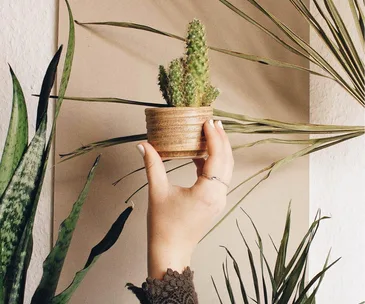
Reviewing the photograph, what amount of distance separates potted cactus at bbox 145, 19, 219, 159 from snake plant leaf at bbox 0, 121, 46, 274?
188 mm

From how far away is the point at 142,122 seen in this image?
1.23 m

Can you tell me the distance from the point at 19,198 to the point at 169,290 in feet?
0.93

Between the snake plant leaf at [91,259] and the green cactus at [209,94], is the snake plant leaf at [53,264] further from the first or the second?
the green cactus at [209,94]

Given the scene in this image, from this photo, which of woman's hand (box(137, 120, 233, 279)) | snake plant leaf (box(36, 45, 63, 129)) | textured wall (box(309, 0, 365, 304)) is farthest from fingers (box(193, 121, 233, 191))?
textured wall (box(309, 0, 365, 304))

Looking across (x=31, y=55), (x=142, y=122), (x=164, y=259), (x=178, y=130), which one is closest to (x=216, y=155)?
(x=178, y=130)

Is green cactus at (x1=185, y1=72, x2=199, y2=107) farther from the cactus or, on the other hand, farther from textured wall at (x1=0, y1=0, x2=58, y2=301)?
textured wall at (x1=0, y1=0, x2=58, y2=301)

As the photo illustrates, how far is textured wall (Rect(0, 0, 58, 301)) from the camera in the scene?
3.99 ft

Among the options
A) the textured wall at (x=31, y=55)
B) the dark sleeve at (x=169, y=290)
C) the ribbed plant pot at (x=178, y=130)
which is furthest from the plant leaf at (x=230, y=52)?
the dark sleeve at (x=169, y=290)

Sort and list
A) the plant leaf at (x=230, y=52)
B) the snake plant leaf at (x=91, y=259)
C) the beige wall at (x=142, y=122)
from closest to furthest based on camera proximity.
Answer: the snake plant leaf at (x=91, y=259), the plant leaf at (x=230, y=52), the beige wall at (x=142, y=122)

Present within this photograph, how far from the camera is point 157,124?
2.79 feet

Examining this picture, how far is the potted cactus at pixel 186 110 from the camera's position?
2.77 ft

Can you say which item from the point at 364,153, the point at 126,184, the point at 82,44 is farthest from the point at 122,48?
the point at 364,153

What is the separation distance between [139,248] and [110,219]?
0.32 ft

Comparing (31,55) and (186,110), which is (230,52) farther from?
(31,55)
